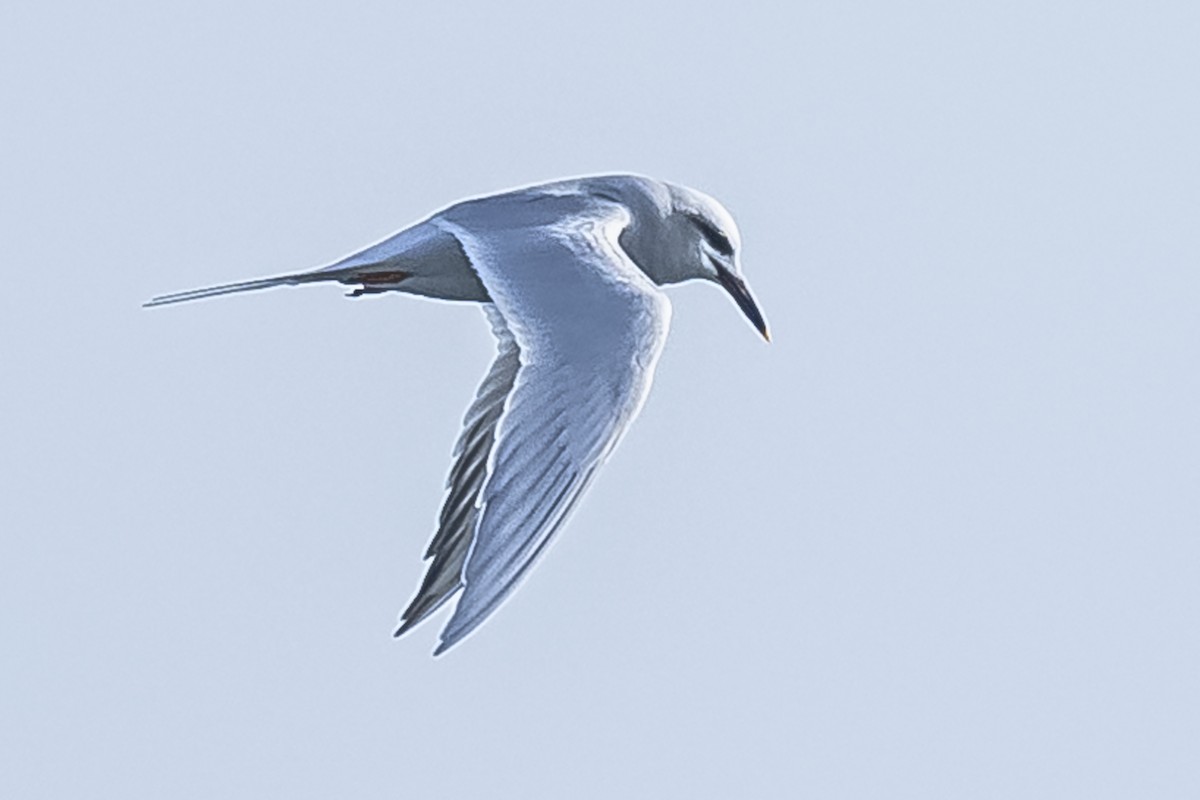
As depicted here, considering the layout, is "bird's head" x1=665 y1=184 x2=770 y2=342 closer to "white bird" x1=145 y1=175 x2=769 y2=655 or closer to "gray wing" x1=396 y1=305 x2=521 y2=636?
"white bird" x1=145 y1=175 x2=769 y2=655

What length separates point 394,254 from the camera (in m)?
12.4

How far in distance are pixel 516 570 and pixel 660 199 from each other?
466 cm

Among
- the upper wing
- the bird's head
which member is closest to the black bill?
the bird's head

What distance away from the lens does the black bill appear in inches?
557

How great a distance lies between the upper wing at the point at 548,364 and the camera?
30.6 ft

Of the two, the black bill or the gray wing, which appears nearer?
the gray wing

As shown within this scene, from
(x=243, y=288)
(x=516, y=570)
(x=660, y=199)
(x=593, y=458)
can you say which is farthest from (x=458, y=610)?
(x=660, y=199)

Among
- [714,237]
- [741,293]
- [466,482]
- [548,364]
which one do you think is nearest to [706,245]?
[714,237]

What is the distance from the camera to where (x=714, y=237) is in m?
14.0

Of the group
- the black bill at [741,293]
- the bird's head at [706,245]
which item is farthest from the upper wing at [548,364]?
the black bill at [741,293]

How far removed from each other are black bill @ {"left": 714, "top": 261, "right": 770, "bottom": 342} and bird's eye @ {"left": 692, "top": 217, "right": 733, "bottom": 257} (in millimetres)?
71

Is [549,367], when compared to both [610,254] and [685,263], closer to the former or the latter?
[610,254]

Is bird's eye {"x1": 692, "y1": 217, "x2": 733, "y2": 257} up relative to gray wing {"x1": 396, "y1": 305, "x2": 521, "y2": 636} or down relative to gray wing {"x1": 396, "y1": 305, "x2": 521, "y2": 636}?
up

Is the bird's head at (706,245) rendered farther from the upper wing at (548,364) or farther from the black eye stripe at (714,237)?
the upper wing at (548,364)
